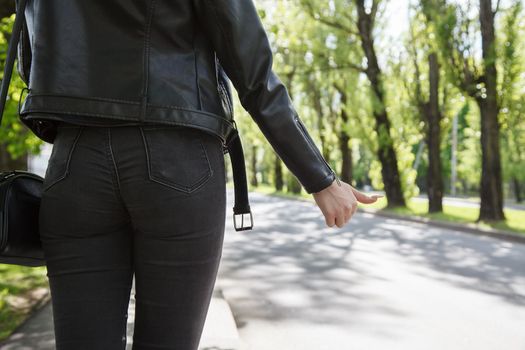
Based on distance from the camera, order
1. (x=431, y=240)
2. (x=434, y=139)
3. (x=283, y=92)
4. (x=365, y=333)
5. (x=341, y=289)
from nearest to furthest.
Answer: (x=283, y=92) → (x=365, y=333) → (x=341, y=289) → (x=431, y=240) → (x=434, y=139)

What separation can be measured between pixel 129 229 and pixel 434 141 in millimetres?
20793

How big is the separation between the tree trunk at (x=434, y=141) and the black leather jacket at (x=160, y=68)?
19.8 meters

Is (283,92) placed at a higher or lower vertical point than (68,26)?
lower

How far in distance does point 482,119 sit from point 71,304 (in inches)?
650

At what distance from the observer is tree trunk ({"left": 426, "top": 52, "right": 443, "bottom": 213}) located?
802 inches

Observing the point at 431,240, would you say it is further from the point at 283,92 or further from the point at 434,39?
the point at 283,92

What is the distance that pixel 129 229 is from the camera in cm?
140

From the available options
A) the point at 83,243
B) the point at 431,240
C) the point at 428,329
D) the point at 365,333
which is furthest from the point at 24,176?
the point at 431,240

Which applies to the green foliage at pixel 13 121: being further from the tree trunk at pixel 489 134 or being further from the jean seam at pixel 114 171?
the tree trunk at pixel 489 134

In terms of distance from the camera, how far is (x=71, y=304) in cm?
135

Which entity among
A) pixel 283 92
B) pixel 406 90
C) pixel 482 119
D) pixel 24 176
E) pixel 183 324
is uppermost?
pixel 406 90

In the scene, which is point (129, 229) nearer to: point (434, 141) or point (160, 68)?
point (160, 68)

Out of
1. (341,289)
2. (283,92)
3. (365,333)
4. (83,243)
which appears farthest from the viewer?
(341,289)

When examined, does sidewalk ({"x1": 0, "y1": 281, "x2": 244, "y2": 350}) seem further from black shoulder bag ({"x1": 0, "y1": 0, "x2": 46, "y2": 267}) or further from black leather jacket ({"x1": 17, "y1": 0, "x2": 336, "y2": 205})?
black leather jacket ({"x1": 17, "y1": 0, "x2": 336, "y2": 205})
